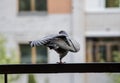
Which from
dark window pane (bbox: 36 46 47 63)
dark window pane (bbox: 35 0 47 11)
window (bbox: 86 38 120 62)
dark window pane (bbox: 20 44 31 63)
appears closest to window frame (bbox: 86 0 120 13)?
window (bbox: 86 38 120 62)

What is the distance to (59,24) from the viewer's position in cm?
867

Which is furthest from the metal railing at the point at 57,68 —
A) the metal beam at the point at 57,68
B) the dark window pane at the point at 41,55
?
the dark window pane at the point at 41,55

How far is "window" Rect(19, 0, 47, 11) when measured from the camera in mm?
8484

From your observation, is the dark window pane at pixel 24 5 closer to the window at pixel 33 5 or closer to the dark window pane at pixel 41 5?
the window at pixel 33 5

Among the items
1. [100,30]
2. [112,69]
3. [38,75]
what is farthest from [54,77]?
[100,30]

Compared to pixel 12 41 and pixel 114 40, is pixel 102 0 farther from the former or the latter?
pixel 12 41

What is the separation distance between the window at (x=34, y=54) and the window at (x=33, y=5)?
63 cm

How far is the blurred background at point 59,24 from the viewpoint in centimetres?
855

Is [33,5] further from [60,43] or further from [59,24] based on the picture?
[60,43]

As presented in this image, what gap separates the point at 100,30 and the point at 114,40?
0.98ft

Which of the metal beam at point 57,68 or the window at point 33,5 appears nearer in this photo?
the metal beam at point 57,68

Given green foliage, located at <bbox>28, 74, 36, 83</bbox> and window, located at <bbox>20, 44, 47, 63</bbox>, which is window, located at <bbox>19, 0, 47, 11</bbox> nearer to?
window, located at <bbox>20, 44, 47, 63</bbox>

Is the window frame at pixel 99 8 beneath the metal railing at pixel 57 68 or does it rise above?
beneath

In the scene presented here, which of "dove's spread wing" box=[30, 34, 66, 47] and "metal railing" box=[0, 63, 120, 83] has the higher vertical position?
"dove's spread wing" box=[30, 34, 66, 47]
